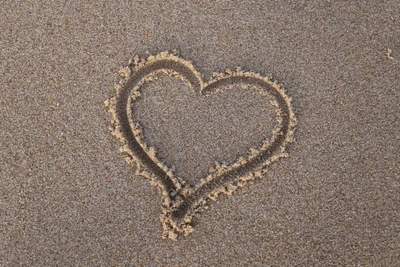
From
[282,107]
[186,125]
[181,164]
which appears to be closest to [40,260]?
[181,164]

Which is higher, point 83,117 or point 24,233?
point 83,117

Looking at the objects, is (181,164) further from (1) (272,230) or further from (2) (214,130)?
(1) (272,230)

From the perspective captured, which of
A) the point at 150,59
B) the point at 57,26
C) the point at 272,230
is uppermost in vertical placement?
the point at 57,26
